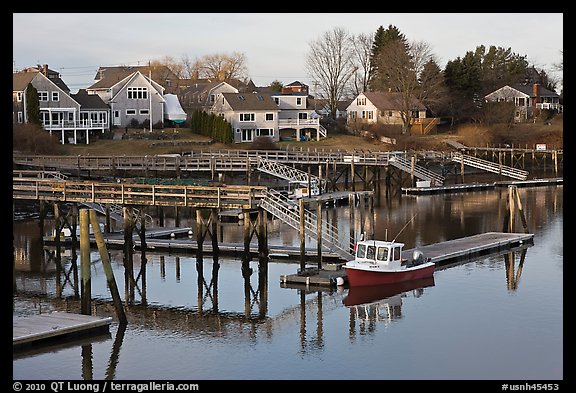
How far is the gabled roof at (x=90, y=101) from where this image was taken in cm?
8425

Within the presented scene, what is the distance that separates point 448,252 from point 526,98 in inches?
3013

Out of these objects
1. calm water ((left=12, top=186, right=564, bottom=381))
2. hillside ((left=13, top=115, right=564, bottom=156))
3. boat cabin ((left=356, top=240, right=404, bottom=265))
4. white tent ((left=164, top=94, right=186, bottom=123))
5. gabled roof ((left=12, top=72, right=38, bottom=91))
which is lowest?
calm water ((left=12, top=186, right=564, bottom=381))

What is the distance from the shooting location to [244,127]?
89812mm

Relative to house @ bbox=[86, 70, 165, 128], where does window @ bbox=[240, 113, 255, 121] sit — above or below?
below

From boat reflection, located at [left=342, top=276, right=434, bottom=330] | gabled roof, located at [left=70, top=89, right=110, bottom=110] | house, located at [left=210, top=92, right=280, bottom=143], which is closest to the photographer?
boat reflection, located at [left=342, top=276, right=434, bottom=330]

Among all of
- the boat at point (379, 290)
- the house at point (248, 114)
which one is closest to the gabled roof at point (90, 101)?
the house at point (248, 114)

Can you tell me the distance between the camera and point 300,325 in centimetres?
2880

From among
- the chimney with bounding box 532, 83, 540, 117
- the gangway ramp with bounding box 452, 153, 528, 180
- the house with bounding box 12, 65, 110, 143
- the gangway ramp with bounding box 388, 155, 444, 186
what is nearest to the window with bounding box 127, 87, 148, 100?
the house with bounding box 12, 65, 110, 143

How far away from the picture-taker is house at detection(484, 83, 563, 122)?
108m

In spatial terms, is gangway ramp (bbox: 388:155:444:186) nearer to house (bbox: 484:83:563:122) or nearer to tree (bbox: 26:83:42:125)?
tree (bbox: 26:83:42:125)

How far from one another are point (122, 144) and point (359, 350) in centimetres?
5748

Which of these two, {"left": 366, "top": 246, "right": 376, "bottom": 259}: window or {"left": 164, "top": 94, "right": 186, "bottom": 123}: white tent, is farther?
{"left": 164, "top": 94, "right": 186, "bottom": 123}: white tent

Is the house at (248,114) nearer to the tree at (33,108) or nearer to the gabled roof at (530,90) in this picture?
the tree at (33,108)
